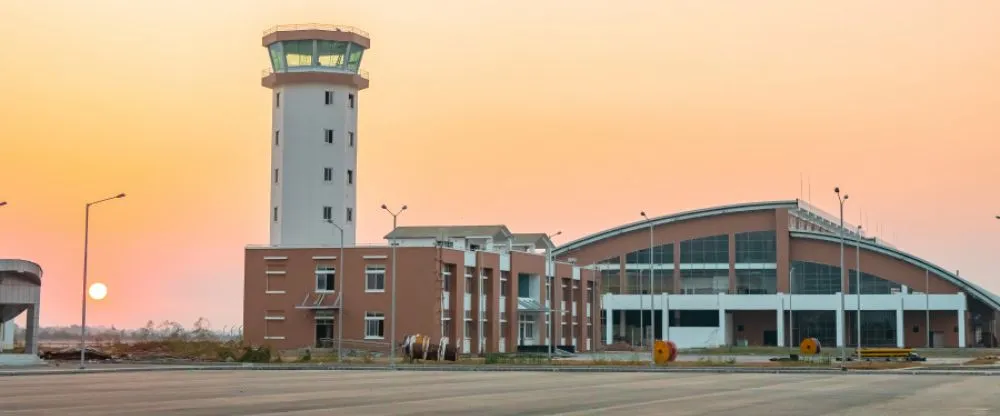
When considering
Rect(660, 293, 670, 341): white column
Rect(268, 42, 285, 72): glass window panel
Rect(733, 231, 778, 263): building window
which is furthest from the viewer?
Rect(733, 231, 778, 263): building window

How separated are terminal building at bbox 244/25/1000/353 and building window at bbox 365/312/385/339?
4.4 inches

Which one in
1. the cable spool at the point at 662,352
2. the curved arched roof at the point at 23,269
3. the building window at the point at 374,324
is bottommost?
the cable spool at the point at 662,352

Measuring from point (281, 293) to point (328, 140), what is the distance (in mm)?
12235

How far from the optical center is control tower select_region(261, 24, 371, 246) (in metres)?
99.6

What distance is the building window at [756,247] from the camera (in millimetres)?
150750

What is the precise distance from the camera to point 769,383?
166 ft

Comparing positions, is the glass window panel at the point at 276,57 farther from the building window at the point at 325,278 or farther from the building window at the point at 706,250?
the building window at the point at 706,250

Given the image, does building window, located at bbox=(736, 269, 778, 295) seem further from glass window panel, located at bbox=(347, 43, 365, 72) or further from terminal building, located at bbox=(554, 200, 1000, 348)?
glass window panel, located at bbox=(347, 43, 365, 72)

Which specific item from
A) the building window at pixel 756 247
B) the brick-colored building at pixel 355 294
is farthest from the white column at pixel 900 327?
the brick-colored building at pixel 355 294

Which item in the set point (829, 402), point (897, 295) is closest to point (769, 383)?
point (829, 402)

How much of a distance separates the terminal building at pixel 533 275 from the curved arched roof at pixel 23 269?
20928 millimetres

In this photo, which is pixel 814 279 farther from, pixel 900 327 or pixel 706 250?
pixel 706 250

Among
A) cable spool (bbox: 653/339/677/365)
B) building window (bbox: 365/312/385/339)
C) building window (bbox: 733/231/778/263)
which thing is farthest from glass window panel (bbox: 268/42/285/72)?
building window (bbox: 733/231/778/263)

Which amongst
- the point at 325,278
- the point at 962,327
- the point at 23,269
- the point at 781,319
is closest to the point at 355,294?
the point at 325,278
